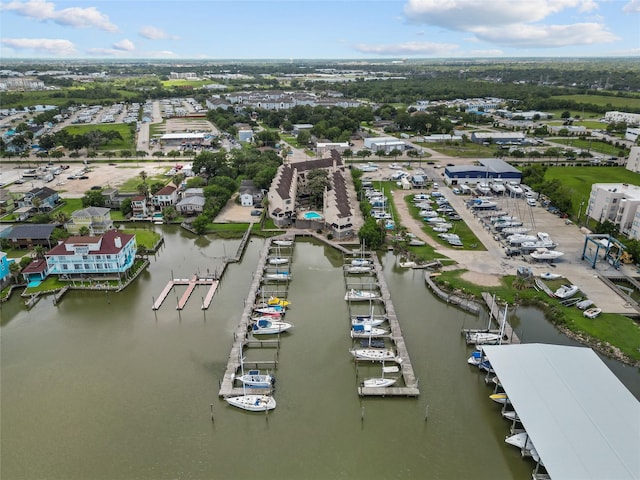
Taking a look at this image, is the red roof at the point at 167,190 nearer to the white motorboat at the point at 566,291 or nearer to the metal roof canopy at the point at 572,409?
the metal roof canopy at the point at 572,409

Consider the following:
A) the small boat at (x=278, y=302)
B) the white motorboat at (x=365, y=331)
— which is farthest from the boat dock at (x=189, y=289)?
the white motorboat at (x=365, y=331)

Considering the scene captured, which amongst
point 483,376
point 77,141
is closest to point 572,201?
point 483,376

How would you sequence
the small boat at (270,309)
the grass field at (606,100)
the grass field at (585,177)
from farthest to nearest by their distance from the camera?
the grass field at (606,100)
the grass field at (585,177)
the small boat at (270,309)

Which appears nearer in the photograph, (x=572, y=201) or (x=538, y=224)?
(x=538, y=224)

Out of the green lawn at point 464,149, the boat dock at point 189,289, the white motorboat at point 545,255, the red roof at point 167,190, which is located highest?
the red roof at point 167,190

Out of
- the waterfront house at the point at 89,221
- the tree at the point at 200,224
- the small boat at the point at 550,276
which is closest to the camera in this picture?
the small boat at the point at 550,276

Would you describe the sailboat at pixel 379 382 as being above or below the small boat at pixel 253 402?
above

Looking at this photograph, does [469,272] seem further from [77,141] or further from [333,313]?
[77,141]

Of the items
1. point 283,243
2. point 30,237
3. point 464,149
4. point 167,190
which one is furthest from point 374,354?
point 464,149
